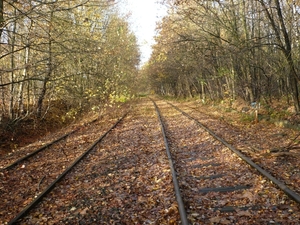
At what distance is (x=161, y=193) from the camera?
19.1ft

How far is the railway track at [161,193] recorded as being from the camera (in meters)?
4.78

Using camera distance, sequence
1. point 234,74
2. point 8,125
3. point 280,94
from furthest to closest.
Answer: point 280,94
point 234,74
point 8,125

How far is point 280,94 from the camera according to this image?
89.0 feet

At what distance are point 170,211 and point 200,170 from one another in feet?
7.98

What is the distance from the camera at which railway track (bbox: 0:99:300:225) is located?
15.7 feet

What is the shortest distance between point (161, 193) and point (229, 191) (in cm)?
138

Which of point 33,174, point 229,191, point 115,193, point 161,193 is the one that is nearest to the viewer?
point 229,191

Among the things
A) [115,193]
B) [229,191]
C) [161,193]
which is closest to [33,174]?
[115,193]

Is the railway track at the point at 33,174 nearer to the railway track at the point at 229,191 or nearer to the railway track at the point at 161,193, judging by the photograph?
the railway track at the point at 161,193

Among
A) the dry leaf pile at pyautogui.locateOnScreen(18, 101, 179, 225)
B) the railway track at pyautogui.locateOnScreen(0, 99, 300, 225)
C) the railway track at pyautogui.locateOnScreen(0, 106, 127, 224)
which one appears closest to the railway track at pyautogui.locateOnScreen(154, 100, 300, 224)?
the railway track at pyautogui.locateOnScreen(0, 99, 300, 225)

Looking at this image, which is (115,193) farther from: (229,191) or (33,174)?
(33,174)

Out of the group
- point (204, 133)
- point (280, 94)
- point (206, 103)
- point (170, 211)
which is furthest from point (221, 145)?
point (280, 94)

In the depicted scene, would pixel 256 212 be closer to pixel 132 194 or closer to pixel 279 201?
pixel 279 201

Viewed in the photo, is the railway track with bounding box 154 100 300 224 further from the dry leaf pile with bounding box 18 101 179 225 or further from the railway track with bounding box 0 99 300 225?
the dry leaf pile with bounding box 18 101 179 225
